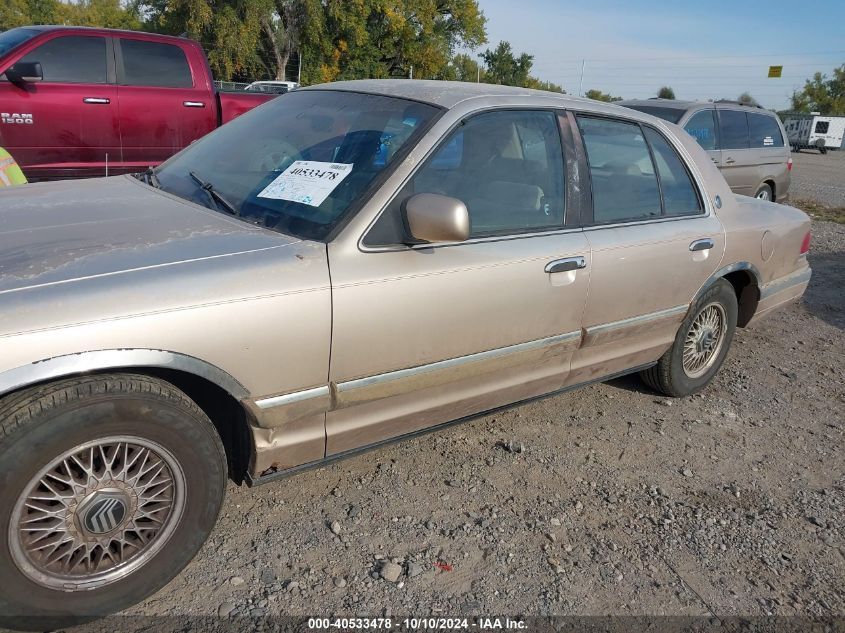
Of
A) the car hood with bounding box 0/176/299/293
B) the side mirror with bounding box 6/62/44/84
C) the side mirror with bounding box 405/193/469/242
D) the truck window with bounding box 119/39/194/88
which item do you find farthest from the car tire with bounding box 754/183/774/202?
the car hood with bounding box 0/176/299/293

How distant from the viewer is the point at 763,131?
33.0ft

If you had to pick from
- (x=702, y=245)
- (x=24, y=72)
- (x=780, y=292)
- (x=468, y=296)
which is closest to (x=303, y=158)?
(x=468, y=296)

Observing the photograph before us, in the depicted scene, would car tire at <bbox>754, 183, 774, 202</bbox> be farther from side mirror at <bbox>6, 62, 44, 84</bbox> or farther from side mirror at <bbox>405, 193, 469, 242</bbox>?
side mirror at <bbox>6, 62, 44, 84</bbox>

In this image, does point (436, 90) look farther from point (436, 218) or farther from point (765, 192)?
point (765, 192)

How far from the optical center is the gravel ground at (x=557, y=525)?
8.13ft

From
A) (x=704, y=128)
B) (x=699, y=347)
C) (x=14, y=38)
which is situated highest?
(x=14, y=38)

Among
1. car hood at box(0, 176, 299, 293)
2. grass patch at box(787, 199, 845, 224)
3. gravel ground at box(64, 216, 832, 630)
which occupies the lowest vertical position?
grass patch at box(787, 199, 845, 224)

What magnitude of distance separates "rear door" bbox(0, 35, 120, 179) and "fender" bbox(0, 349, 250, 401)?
505cm

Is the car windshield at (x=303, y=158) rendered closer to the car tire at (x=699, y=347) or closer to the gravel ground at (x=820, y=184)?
the car tire at (x=699, y=347)

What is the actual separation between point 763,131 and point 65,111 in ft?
29.9

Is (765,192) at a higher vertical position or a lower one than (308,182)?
lower

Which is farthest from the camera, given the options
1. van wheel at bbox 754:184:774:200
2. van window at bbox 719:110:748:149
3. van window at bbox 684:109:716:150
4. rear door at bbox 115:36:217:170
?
van wheel at bbox 754:184:774:200

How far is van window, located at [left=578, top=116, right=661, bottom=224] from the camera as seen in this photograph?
3.38 meters

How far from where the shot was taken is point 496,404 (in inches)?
125
